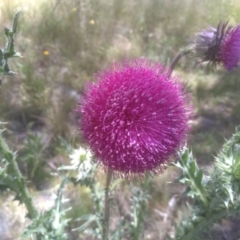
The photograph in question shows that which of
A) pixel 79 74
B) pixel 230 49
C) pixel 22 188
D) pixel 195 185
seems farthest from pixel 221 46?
pixel 79 74

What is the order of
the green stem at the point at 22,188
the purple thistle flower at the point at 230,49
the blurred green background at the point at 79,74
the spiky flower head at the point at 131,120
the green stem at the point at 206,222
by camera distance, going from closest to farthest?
the spiky flower head at the point at 131,120 → the green stem at the point at 206,222 → the green stem at the point at 22,188 → the purple thistle flower at the point at 230,49 → the blurred green background at the point at 79,74

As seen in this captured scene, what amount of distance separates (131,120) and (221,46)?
869mm

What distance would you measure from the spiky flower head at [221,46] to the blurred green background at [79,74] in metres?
0.83

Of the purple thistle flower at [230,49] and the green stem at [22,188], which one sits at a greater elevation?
the purple thistle flower at [230,49]

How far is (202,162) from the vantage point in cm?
332

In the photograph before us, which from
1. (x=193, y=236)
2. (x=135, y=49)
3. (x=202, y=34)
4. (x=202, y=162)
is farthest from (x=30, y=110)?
(x=193, y=236)

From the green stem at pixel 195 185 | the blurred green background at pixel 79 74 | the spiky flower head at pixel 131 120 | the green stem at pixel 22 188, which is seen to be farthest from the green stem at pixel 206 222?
the blurred green background at pixel 79 74

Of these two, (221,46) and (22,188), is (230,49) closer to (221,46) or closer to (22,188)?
(221,46)

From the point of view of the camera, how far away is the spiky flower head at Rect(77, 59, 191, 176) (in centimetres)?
144

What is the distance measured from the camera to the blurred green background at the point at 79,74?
3.00 meters

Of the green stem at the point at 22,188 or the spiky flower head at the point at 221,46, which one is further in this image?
the spiky flower head at the point at 221,46

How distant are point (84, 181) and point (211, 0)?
3224 mm

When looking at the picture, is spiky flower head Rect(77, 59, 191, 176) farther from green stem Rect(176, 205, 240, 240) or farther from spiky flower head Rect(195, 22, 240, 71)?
spiky flower head Rect(195, 22, 240, 71)

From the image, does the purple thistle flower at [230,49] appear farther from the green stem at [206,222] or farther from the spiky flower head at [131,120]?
the green stem at [206,222]
